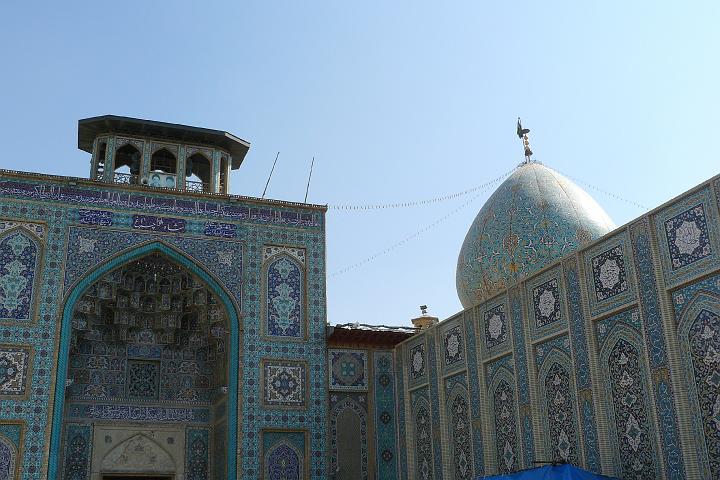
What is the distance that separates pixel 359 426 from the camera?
Result: 46.6 feet

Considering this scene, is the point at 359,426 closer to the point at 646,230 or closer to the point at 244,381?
the point at 244,381

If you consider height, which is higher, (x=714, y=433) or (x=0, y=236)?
(x=0, y=236)

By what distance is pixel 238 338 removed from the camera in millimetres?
13672

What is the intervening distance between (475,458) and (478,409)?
688mm

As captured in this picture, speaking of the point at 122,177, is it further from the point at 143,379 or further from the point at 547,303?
the point at 547,303

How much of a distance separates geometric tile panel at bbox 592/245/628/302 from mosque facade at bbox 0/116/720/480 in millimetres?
433

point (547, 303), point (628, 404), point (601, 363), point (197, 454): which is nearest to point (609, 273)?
point (601, 363)

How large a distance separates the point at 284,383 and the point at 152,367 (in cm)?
256

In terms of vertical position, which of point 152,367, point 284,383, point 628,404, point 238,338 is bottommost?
point 628,404

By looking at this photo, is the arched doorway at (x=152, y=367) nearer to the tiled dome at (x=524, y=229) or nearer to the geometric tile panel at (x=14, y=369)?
the geometric tile panel at (x=14, y=369)

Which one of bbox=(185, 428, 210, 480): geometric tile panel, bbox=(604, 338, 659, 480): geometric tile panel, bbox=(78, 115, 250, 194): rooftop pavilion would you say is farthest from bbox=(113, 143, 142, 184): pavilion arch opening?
bbox=(604, 338, 659, 480): geometric tile panel

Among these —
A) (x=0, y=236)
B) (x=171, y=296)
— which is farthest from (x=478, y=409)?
(x=0, y=236)

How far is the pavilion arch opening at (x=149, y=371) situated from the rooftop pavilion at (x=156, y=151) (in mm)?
1721

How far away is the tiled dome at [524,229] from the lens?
43.7 feet
